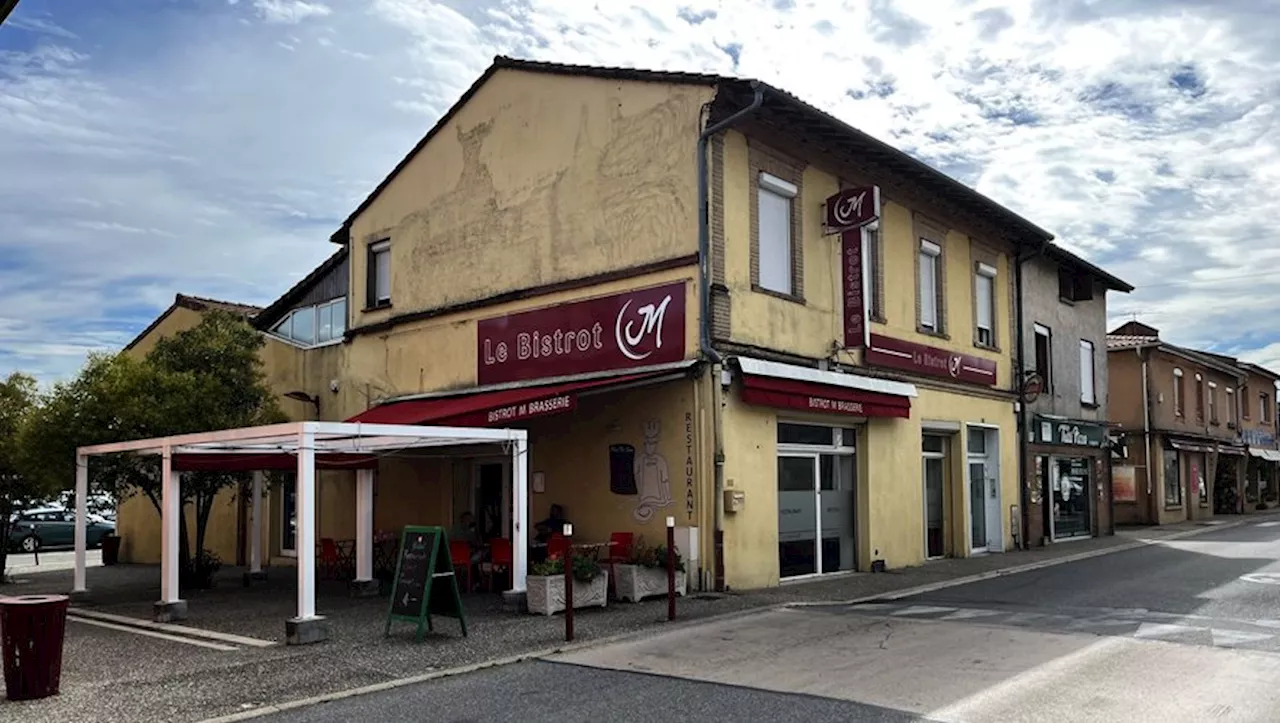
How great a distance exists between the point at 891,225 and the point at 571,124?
5.96 m

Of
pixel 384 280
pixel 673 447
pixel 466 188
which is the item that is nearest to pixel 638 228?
pixel 673 447

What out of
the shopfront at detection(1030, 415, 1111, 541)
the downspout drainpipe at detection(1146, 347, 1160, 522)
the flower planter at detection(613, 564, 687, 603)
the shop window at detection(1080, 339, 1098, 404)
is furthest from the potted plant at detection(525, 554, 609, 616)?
the downspout drainpipe at detection(1146, 347, 1160, 522)

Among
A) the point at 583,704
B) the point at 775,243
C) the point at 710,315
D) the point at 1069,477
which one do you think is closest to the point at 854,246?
the point at 775,243

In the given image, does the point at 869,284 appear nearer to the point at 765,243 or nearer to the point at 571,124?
the point at 765,243

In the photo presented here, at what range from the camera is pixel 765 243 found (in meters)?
15.2

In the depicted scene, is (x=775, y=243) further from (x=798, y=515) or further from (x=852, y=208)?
(x=798, y=515)

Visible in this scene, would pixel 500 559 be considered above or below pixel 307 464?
below

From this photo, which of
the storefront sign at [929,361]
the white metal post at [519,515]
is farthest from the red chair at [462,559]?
the storefront sign at [929,361]

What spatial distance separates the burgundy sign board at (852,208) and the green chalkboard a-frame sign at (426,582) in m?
8.37

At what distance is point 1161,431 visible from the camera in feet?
106

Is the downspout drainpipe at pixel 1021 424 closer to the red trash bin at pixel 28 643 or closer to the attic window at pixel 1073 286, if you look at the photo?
the attic window at pixel 1073 286

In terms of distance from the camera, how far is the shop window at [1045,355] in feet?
78.8

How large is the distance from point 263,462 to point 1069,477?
18.5 m

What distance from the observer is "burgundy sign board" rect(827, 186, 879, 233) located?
1550 cm
